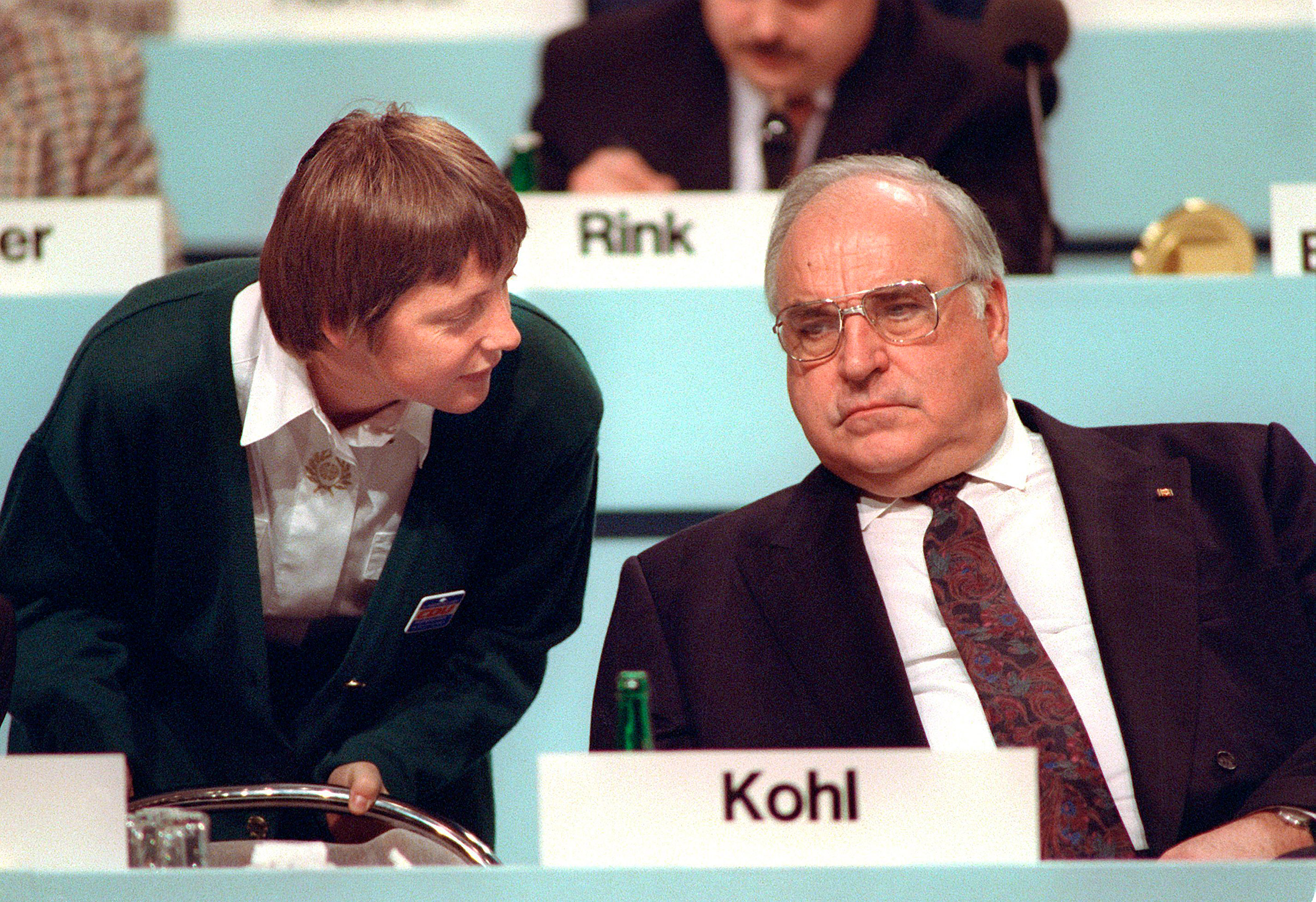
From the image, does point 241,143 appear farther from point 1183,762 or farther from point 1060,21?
point 1183,762

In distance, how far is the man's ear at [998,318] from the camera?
5.68 ft

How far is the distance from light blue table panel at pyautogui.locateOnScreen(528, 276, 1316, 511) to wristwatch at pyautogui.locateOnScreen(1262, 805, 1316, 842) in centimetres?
59

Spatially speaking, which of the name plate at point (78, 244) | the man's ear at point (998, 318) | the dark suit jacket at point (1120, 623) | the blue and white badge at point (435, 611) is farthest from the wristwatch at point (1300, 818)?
the name plate at point (78, 244)

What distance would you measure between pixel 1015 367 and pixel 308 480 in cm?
90

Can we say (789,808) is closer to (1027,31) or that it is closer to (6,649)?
(6,649)

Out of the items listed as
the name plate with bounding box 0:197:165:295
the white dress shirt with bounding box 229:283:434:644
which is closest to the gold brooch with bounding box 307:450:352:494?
the white dress shirt with bounding box 229:283:434:644

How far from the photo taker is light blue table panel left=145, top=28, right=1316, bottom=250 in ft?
10.5

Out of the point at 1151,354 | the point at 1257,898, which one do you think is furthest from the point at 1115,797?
the point at 1151,354

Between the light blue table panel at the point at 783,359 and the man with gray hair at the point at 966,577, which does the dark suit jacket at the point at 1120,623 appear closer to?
the man with gray hair at the point at 966,577

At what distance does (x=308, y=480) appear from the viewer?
163cm

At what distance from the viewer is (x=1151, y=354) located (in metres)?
1.95

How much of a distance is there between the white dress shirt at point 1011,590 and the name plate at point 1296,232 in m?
0.52

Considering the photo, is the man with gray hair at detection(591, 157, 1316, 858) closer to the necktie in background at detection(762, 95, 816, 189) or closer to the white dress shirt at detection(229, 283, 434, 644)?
the white dress shirt at detection(229, 283, 434, 644)

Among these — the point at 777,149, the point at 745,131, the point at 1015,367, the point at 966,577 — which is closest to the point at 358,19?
the point at 745,131
